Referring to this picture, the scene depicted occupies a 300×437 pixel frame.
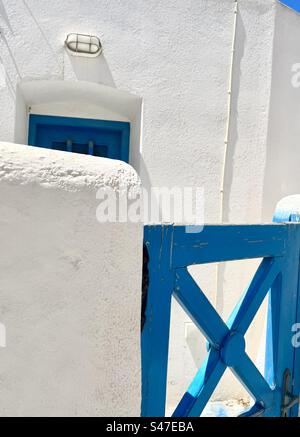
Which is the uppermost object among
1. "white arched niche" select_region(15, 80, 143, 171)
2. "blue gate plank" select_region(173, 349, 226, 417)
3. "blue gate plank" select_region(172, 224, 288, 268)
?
"white arched niche" select_region(15, 80, 143, 171)


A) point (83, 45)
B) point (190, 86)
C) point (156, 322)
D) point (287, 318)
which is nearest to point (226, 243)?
point (156, 322)

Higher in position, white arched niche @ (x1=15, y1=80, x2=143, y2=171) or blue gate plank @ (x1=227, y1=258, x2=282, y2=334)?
white arched niche @ (x1=15, y1=80, x2=143, y2=171)

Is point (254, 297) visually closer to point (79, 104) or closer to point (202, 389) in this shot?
point (202, 389)

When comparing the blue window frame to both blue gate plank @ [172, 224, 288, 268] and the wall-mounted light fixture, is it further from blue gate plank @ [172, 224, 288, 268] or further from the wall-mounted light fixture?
blue gate plank @ [172, 224, 288, 268]

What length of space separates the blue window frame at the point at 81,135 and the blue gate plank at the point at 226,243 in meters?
1.92

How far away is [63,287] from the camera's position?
0.89 metres

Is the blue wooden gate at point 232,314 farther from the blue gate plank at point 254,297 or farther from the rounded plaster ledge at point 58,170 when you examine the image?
the rounded plaster ledge at point 58,170

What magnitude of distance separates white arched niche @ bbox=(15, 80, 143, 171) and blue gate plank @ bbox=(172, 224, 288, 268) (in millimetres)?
1571

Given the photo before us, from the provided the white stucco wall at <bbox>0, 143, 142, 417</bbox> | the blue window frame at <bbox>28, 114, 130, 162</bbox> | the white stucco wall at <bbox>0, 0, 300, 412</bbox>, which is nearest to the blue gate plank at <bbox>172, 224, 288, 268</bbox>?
the white stucco wall at <bbox>0, 143, 142, 417</bbox>

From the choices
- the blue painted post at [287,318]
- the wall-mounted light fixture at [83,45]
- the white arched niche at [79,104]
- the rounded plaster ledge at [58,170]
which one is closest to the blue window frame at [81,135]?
the white arched niche at [79,104]

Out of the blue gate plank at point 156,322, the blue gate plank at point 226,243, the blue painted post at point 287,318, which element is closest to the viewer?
the blue gate plank at point 156,322

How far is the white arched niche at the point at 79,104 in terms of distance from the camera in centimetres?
296

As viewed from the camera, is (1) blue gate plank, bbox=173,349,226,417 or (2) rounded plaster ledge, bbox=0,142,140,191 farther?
(1) blue gate plank, bbox=173,349,226,417

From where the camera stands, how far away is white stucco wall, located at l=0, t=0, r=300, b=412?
9.36 ft
